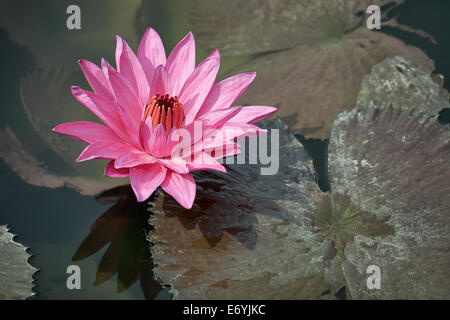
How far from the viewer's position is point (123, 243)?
1.47 metres

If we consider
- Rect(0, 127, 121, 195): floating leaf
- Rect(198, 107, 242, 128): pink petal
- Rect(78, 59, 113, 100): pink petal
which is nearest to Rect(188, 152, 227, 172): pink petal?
Rect(198, 107, 242, 128): pink petal

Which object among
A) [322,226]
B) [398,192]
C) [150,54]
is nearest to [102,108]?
[150,54]

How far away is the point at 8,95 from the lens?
1861mm

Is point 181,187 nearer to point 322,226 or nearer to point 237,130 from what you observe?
point 237,130

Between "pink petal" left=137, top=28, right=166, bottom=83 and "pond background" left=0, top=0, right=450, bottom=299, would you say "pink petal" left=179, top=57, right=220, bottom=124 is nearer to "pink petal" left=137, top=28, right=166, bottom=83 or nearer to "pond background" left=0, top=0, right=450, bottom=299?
"pink petal" left=137, top=28, right=166, bottom=83

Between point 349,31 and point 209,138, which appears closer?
point 209,138

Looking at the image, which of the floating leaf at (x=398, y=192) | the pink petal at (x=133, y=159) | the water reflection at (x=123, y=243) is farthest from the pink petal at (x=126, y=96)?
the floating leaf at (x=398, y=192)

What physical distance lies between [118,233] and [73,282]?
222mm

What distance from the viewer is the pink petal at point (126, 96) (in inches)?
50.8

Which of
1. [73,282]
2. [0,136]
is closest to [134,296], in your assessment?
[73,282]

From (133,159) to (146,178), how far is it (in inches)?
2.7

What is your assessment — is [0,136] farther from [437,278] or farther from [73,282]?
[437,278]

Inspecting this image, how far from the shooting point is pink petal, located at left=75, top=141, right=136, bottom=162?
1.19m

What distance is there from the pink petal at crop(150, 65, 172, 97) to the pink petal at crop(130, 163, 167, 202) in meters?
0.27
